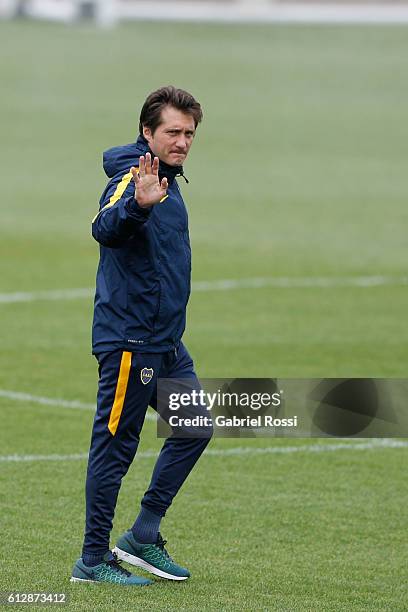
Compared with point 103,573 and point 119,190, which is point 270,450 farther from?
point 119,190

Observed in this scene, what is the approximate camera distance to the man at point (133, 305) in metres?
7.27

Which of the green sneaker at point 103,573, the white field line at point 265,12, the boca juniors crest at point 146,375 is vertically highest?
the white field line at point 265,12

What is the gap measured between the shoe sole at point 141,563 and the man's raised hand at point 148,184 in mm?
1943

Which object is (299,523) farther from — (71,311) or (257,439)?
(71,311)

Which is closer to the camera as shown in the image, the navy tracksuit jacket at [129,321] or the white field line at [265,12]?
the navy tracksuit jacket at [129,321]

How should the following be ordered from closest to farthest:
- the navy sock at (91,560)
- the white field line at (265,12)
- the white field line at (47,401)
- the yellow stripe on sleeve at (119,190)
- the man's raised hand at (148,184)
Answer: the man's raised hand at (148,184), the yellow stripe on sleeve at (119,190), the navy sock at (91,560), the white field line at (47,401), the white field line at (265,12)

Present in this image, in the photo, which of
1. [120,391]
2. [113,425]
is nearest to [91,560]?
[113,425]

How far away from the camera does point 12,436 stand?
10.8 metres

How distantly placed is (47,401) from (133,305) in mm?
4925

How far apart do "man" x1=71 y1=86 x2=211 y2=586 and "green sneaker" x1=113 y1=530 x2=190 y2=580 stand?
0.63 feet

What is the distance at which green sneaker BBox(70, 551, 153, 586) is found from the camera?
7.50 m

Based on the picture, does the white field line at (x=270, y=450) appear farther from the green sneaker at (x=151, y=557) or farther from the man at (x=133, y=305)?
the man at (x=133, y=305)

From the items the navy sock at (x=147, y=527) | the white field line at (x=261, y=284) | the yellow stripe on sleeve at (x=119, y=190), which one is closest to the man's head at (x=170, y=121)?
the yellow stripe on sleeve at (x=119, y=190)

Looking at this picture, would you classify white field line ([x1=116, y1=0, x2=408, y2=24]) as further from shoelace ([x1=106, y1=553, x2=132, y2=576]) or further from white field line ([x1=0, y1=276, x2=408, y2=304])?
shoelace ([x1=106, y1=553, x2=132, y2=576])
